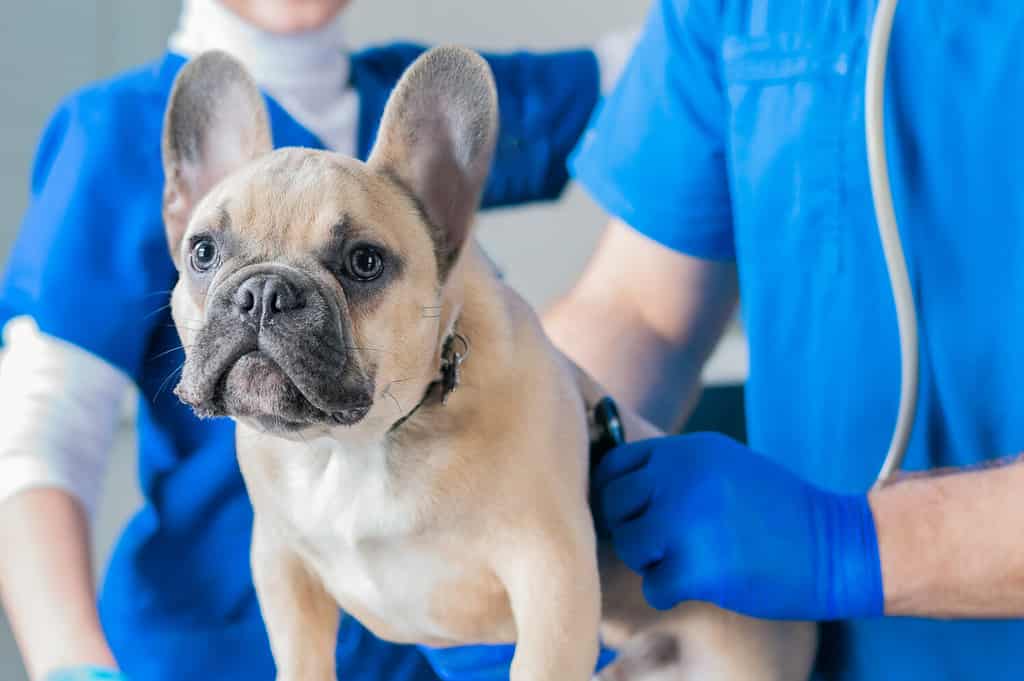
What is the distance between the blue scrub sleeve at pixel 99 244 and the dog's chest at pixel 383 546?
33 cm

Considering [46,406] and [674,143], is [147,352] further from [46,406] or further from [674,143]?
[674,143]

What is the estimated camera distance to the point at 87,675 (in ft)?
2.31

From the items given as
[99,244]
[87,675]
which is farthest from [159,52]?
[87,675]

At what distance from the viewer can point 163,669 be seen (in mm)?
895

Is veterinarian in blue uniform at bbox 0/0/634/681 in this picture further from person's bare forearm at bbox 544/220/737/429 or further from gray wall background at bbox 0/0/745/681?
gray wall background at bbox 0/0/745/681

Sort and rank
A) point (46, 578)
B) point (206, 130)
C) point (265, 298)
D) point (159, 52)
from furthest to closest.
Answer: point (159, 52), point (46, 578), point (206, 130), point (265, 298)

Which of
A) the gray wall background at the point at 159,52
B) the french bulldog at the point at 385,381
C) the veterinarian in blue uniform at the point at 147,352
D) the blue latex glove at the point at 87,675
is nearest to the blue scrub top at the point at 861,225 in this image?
the french bulldog at the point at 385,381

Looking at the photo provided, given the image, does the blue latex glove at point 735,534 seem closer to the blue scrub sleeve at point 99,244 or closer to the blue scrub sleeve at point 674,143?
the blue scrub sleeve at point 674,143

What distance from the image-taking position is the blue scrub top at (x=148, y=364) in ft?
2.77

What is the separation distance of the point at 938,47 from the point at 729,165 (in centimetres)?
17

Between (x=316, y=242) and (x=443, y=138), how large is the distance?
9cm

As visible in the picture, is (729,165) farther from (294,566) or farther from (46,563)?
(46,563)

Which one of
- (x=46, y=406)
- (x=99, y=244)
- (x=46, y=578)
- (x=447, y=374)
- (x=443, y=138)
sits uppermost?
(x=443, y=138)

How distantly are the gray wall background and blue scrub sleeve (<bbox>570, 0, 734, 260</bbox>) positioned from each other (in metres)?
0.50
